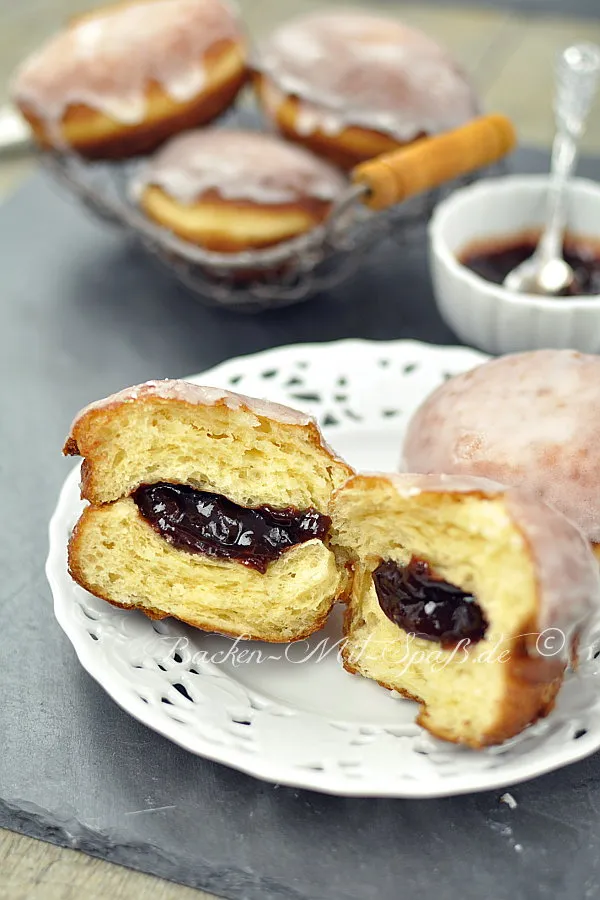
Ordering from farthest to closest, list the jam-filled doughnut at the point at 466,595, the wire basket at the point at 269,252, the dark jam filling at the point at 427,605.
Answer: the wire basket at the point at 269,252 → the dark jam filling at the point at 427,605 → the jam-filled doughnut at the point at 466,595

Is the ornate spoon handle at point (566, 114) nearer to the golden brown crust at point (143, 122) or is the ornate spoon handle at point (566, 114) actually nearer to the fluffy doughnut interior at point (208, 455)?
the golden brown crust at point (143, 122)

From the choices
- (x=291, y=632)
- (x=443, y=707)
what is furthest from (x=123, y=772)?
(x=443, y=707)

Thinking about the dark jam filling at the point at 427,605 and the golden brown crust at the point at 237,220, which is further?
the golden brown crust at the point at 237,220

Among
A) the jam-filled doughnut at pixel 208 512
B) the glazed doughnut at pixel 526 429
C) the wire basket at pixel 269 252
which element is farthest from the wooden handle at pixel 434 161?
the jam-filled doughnut at pixel 208 512

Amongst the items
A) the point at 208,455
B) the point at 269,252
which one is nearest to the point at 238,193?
the point at 269,252

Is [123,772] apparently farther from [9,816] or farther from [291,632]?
[291,632]

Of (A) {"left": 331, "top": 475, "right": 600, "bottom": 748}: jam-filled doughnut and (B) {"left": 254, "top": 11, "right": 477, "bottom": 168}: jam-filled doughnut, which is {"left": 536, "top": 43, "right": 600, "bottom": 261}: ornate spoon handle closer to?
(B) {"left": 254, "top": 11, "right": 477, "bottom": 168}: jam-filled doughnut

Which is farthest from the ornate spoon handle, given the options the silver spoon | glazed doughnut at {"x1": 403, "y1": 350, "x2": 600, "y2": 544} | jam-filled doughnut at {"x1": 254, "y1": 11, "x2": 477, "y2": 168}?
glazed doughnut at {"x1": 403, "y1": 350, "x2": 600, "y2": 544}
